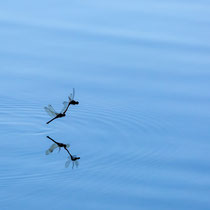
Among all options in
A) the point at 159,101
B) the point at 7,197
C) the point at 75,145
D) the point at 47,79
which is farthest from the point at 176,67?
the point at 7,197

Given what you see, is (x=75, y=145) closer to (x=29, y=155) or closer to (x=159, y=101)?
(x=29, y=155)

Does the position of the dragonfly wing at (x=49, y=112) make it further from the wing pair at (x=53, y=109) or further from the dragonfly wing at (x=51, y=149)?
the dragonfly wing at (x=51, y=149)

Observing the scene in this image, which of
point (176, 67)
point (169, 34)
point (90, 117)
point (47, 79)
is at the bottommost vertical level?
point (90, 117)

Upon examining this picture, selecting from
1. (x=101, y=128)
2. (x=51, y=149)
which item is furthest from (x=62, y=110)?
(x=51, y=149)

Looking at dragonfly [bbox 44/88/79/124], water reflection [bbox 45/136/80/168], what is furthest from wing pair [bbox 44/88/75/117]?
water reflection [bbox 45/136/80/168]

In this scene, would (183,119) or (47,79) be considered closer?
(183,119)

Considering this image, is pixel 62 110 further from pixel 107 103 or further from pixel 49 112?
pixel 107 103

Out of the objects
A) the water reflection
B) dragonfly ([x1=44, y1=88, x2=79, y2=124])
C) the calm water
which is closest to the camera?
the calm water

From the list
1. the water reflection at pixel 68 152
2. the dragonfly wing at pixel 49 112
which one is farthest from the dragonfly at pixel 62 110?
the water reflection at pixel 68 152

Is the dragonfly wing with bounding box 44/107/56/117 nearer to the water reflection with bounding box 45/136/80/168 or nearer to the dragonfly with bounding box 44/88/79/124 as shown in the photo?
the dragonfly with bounding box 44/88/79/124
